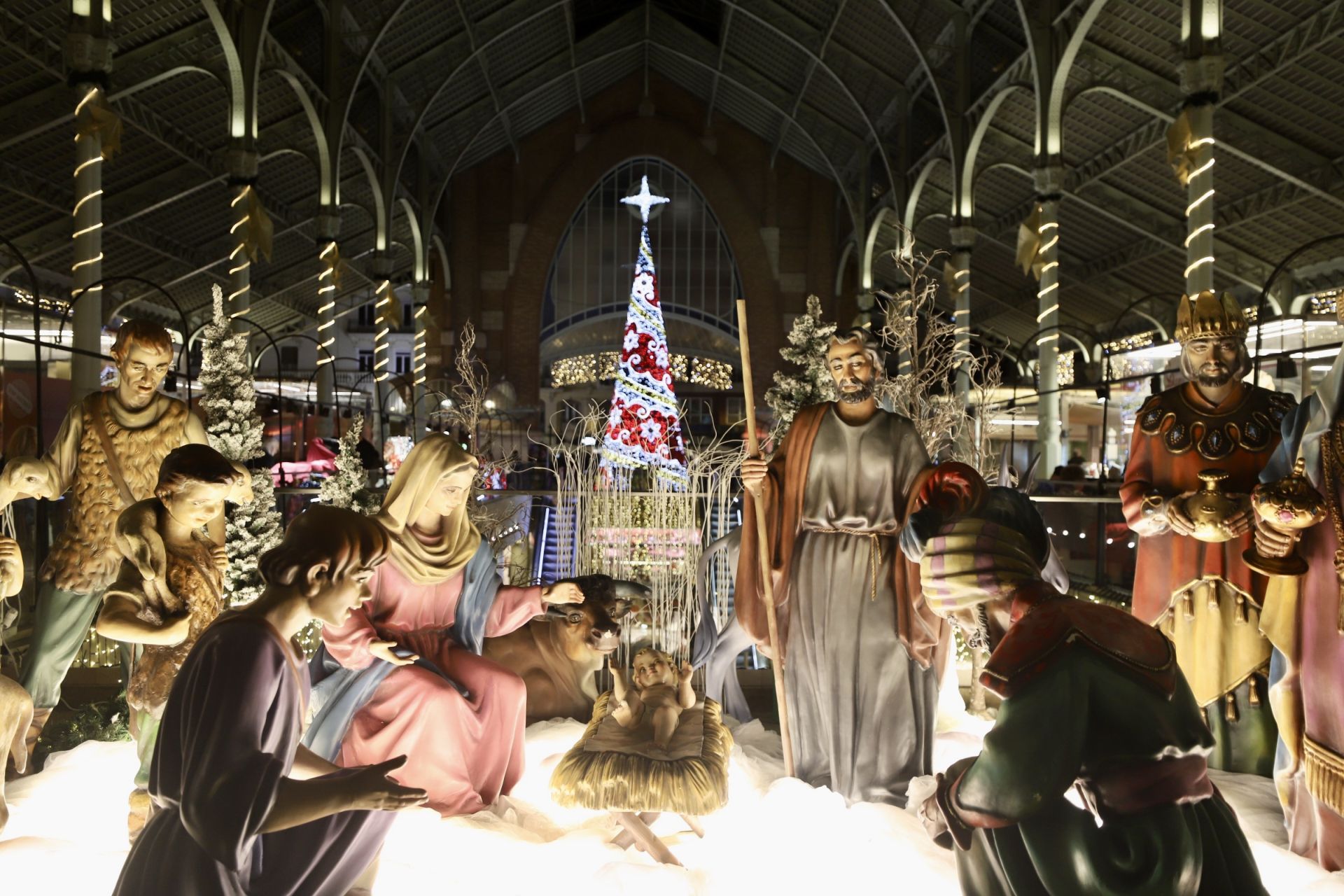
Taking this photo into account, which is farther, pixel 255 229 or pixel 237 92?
pixel 255 229

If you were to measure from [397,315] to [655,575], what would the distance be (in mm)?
12578

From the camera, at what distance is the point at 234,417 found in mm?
5535

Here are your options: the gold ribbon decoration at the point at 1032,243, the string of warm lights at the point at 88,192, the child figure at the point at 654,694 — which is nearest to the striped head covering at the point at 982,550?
the child figure at the point at 654,694

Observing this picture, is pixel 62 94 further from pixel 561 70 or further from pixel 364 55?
pixel 561 70

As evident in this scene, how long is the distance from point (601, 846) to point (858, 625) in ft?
3.68

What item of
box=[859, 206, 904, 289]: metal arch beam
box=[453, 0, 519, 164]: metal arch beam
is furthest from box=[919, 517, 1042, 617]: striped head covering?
box=[859, 206, 904, 289]: metal arch beam

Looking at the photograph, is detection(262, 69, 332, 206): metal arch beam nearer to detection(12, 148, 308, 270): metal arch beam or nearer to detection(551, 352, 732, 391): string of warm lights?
detection(12, 148, 308, 270): metal arch beam

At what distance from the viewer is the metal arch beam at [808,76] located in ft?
55.7

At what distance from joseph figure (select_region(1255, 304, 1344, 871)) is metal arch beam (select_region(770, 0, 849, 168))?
15004mm

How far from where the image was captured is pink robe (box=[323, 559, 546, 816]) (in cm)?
354

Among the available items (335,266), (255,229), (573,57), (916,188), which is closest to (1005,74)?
(916,188)

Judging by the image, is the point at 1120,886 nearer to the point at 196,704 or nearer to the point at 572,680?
the point at 196,704

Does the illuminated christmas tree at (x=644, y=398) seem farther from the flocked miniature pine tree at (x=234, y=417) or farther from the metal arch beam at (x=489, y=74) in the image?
the flocked miniature pine tree at (x=234, y=417)

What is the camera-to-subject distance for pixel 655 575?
21.2 ft
